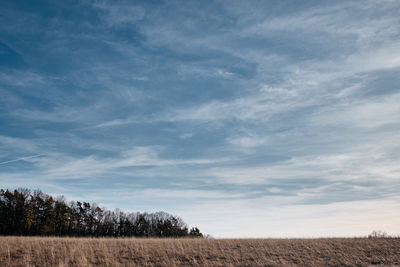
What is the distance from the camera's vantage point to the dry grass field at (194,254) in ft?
61.3

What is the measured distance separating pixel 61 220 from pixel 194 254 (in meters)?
45.5

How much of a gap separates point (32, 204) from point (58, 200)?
4.85 meters

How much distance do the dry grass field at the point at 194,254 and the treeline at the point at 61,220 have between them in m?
36.2

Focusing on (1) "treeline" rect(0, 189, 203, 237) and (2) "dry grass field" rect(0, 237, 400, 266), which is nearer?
(2) "dry grass field" rect(0, 237, 400, 266)

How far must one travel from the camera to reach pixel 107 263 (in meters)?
18.2

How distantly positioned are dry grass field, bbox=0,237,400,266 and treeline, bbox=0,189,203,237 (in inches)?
1424

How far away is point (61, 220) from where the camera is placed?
5700 cm

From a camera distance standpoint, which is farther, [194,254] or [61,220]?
[61,220]

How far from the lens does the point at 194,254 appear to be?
69.9 feet

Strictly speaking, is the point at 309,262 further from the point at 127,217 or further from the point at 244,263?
the point at 127,217

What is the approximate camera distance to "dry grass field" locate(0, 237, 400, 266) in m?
18.7

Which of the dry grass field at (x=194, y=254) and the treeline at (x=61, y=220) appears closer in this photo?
the dry grass field at (x=194, y=254)

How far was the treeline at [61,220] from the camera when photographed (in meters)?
52.7

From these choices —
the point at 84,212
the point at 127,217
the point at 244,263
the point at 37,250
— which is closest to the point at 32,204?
the point at 84,212
